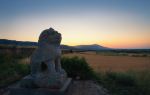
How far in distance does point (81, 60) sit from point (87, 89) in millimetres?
4508

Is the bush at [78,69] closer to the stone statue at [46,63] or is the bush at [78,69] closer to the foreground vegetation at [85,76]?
the foreground vegetation at [85,76]

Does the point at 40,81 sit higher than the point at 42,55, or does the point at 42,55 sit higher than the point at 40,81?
the point at 42,55

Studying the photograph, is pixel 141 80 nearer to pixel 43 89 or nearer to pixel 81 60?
pixel 81 60

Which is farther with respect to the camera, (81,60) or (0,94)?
(81,60)

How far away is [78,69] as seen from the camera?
14.9 m

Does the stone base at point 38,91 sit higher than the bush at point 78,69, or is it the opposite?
the bush at point 78,69

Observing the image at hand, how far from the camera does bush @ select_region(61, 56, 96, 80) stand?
1470 cm

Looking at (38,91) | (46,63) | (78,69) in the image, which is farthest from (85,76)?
(38,91)

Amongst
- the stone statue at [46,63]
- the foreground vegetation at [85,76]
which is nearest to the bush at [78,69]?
the foreground vegetation at [85,76]

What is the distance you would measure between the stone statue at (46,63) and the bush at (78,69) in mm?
5245

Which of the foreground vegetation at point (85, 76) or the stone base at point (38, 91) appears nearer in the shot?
the stone base at point (38, 91)

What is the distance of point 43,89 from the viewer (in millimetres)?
8914

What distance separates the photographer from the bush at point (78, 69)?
14703mm

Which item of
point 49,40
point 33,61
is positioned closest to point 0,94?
point 33,61
